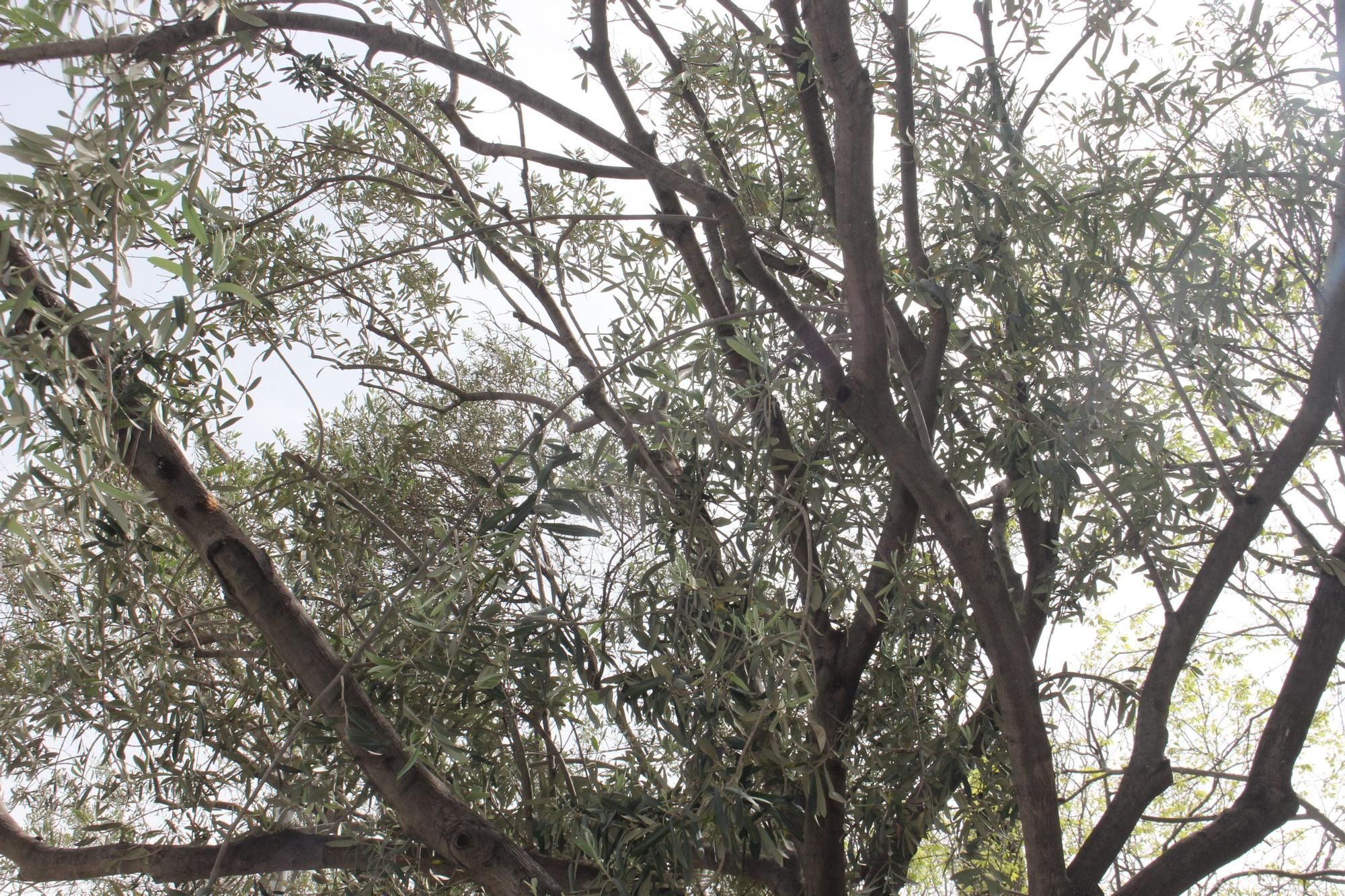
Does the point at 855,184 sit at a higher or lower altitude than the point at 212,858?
higher

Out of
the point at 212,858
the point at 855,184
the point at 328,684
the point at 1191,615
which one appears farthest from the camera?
the point at 212,858

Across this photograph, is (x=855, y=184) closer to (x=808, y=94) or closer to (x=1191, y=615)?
(x=808, y=94)

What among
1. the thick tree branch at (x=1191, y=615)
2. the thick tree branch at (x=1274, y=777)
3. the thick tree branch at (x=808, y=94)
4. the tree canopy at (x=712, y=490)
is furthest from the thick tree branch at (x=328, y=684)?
the thick tree branch at (x=808, y=94)

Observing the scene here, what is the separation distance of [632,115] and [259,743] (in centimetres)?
178

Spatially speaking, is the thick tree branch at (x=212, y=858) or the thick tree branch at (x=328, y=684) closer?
the thick tree branch at (x=328, y=684)

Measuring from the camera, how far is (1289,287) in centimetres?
303

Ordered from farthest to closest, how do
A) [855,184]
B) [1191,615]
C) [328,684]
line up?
1. [1191,615]
2. [328,684]
3. [855,184]

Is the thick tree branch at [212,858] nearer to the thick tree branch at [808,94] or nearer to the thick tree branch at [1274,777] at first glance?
the thick tree branch at [1274,777]

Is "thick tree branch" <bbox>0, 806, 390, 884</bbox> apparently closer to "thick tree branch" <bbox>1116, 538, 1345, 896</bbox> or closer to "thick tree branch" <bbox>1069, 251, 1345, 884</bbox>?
"thick tree branch" <bbox>1069, 251, 1345, 884</bbox>

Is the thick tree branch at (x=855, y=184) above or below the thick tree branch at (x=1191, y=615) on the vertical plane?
above

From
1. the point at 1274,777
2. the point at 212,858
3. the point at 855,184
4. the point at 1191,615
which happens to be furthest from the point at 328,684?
the point at 1274,777

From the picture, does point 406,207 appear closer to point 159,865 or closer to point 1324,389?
point 159,865

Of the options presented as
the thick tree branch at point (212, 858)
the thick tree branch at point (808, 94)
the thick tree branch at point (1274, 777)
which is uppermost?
the thick tree branch at point (808, 94)

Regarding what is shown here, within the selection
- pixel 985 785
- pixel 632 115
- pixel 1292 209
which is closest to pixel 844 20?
pixel 632 115
